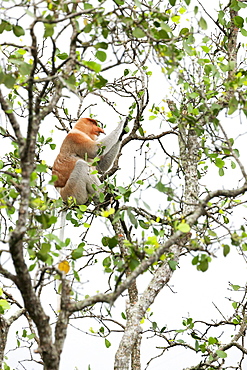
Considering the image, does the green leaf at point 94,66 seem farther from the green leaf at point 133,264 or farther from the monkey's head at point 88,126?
the monkey's head at point 88,126

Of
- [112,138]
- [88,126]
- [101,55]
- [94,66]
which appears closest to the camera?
[94,66]

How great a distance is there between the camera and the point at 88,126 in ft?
14.5

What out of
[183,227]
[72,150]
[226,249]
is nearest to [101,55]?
[183,227]

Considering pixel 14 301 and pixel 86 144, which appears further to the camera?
pixel 86 144

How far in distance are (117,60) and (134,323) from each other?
134 centimetres

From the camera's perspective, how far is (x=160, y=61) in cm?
207

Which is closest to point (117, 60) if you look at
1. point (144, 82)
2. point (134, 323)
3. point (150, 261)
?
point (150, 261)

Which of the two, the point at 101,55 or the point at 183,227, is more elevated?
the point at 101,55

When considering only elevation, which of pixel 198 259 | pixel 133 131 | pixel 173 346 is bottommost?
pixel 198 259

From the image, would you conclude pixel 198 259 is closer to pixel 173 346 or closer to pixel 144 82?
pixel 173 346

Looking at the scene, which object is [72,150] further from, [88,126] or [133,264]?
[133,264]

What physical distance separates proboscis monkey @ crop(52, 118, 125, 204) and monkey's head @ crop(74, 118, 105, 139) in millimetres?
14

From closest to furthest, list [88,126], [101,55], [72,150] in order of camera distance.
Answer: [101,55]
[72,150]
[88,126]

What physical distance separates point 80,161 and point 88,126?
1.23ft
